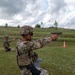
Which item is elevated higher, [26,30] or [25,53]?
[26,30]

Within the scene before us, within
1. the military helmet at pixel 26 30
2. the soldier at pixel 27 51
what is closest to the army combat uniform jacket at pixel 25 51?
the soldier at pixel 27 51

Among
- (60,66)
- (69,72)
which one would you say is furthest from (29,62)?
(60,66)

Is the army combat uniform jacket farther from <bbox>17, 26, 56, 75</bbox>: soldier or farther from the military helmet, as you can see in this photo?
the military helmet

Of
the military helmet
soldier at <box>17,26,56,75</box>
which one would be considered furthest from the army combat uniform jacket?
the military helmet

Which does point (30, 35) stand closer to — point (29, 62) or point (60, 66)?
point (29, 62)

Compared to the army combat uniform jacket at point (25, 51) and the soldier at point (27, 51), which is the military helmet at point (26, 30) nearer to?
the soldier at point (27, 51)

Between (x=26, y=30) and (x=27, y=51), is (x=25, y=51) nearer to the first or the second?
(x=27, y=51)

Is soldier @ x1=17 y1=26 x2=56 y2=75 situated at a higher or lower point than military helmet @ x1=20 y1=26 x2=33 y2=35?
lower

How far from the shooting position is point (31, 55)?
25.5ft

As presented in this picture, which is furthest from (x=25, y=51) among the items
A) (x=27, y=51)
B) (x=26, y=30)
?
(x=26, y=30)

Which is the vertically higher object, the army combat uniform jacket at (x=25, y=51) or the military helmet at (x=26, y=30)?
the military helmet at (x=26, y=30)

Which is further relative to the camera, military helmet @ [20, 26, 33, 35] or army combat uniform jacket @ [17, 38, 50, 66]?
military helmet @ [20, 26, 33, 35]

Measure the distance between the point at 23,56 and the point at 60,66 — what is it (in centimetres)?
939

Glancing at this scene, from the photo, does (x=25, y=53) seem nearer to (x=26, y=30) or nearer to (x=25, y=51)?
(x=25, y=51)
